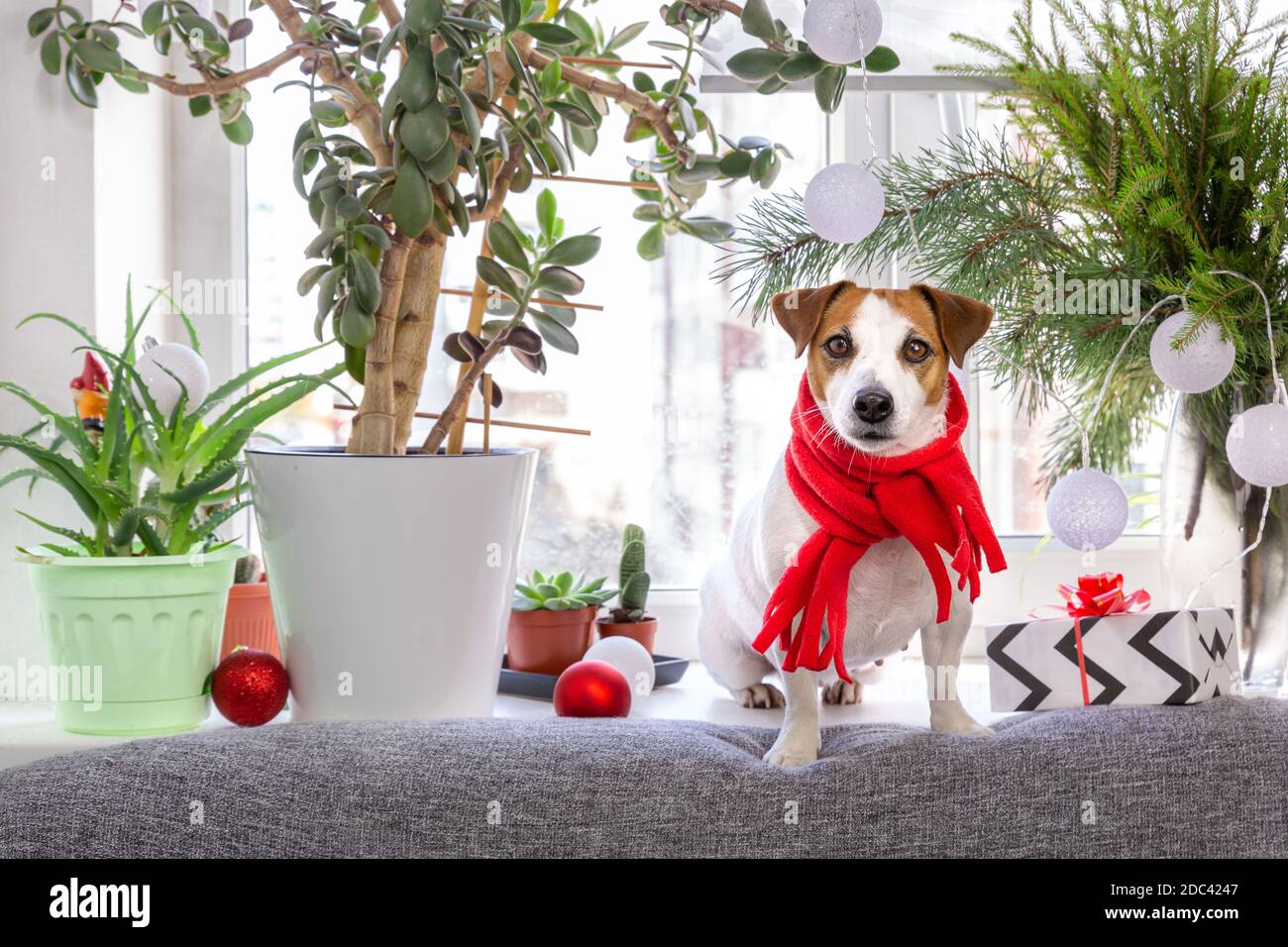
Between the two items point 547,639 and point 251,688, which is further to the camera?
point 547,639

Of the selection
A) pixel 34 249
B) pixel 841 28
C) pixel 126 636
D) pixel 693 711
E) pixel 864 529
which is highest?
pixel 841 28

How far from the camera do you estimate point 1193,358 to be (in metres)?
1.06

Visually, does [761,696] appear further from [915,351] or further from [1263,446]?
[1263,446]

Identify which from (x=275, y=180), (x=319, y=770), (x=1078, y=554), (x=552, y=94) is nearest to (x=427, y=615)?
(x=319, y=770)

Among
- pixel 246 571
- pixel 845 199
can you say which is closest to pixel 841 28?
pixel 845 199

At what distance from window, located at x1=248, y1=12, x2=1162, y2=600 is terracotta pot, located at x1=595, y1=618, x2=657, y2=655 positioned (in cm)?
24

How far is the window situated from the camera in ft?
5.34

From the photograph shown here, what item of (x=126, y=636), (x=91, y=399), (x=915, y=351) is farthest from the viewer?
(x=91, y=399)

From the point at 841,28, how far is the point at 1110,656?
63 centimetres

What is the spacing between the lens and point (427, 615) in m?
1.10

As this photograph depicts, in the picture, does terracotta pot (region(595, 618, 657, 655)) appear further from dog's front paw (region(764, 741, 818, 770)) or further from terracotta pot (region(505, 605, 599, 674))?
dog's front paw (region(764, 741, 818, 770))

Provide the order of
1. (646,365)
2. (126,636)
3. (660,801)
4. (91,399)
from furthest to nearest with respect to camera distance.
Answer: (646,365)
(91,399)
(126,636)
(660,801)

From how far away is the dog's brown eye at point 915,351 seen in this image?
3.33 feet
